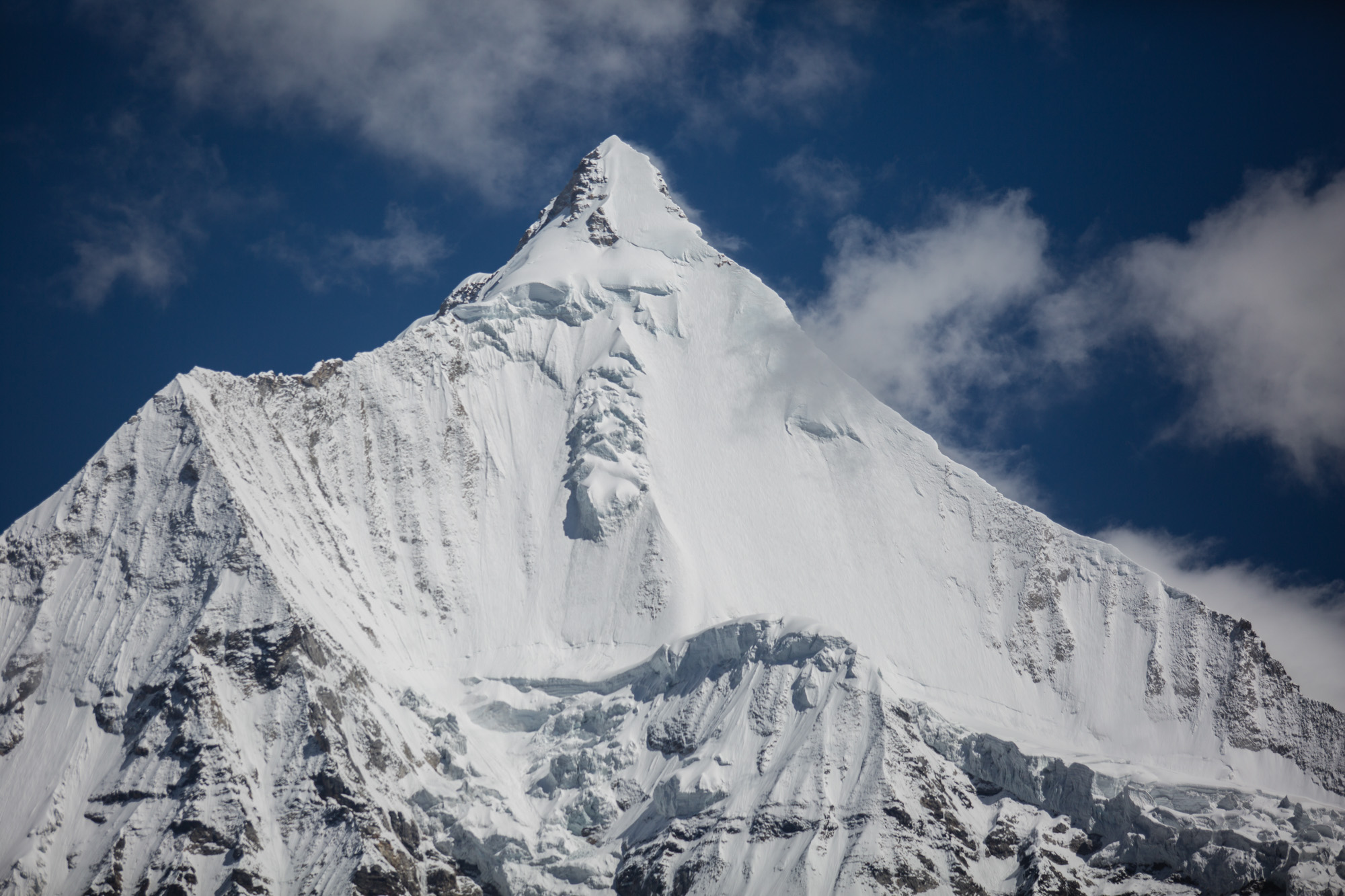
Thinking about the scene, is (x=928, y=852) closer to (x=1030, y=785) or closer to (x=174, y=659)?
(x=1030, y=785)

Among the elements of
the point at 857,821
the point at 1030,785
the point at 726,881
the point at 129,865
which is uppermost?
the point at 1030,785

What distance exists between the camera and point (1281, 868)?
175 metres

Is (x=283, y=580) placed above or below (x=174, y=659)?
above

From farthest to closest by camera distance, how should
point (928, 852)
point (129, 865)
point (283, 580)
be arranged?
point (283, 580) → point (928, 852) → point (129, 865)

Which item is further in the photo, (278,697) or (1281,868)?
(278,697)

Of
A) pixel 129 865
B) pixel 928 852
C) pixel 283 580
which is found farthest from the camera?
pixel 283 580

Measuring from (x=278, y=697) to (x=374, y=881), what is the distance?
2904cm

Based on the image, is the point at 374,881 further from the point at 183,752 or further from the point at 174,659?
the point at 174,659

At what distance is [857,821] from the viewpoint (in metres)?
186

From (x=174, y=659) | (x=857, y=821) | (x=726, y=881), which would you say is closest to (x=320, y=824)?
(x=174, y=659)

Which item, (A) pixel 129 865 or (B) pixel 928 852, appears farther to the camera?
(B) pixel 928 852

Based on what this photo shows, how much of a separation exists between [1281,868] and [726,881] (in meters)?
63.5

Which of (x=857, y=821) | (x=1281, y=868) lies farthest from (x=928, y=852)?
(x=1281, y=868)

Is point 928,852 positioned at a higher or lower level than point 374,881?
higher
